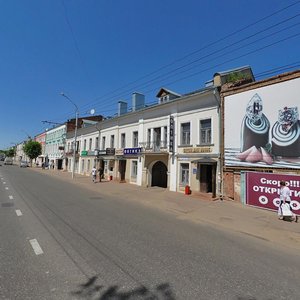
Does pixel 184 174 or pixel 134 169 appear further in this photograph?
pixel 134 169

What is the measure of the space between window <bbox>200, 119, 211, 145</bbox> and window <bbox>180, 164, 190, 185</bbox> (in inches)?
97.3

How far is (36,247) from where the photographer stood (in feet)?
19.4

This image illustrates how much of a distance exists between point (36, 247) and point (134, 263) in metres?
2.46

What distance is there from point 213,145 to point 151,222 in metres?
9.50

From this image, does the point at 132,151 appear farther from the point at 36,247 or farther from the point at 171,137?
the point at 36,247

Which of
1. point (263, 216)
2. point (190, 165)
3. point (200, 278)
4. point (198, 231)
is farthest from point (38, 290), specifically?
point (190, 165)

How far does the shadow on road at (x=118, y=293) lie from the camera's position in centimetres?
380

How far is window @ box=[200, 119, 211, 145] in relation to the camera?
18031mm

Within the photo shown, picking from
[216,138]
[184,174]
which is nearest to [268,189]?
[216,138]

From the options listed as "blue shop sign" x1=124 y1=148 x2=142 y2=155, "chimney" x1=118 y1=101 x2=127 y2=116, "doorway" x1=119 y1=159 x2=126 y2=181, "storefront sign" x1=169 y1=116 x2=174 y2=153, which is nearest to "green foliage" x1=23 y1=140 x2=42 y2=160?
"chimney" x1=118 y1=101 x2=127 y2=116

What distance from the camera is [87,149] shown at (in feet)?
125

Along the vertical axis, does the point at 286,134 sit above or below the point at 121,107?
below

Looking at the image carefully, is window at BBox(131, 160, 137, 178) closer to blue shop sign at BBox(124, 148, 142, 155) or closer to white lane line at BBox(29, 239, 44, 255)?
blue shop sign at BBox(124, 148, 142, 155)

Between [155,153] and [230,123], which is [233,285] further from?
[155,153]
